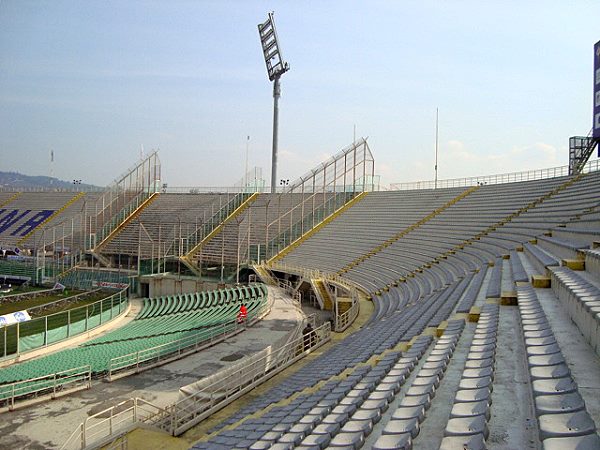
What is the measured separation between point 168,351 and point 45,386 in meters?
2.52

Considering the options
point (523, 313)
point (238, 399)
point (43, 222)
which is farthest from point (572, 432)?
point (43, 222)

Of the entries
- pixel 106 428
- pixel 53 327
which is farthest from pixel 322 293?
pixel 106 428

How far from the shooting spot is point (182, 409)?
695 cm

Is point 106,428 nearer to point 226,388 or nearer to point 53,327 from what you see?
point 226,388

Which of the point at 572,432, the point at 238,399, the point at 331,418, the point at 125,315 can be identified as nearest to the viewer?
the point at 572,432

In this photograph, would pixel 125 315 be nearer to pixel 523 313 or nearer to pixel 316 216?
pixel 316 216

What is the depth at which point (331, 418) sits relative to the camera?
409 centimetres

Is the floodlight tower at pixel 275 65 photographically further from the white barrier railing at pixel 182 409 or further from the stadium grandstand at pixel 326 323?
the white barrier railing at pixel 182 409

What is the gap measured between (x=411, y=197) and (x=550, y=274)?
2004 cm

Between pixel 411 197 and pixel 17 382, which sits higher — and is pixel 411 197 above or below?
above

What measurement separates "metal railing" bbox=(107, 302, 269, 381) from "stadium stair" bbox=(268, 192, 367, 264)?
11.9 meters

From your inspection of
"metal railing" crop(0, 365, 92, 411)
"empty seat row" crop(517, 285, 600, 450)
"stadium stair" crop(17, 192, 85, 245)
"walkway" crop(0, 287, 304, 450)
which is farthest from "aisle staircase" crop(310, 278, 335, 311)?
"stadium stair" crop(17, 192, 85, 245)

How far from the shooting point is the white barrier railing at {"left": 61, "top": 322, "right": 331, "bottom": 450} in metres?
6.84

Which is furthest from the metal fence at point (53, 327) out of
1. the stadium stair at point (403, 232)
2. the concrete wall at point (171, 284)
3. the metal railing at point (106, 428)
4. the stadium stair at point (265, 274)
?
the stadium stair at point (403, 232)
